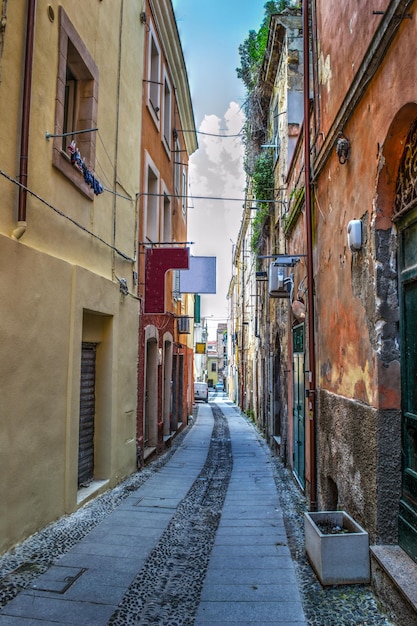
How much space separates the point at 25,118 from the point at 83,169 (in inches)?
62.5

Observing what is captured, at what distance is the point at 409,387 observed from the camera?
3.51 meters

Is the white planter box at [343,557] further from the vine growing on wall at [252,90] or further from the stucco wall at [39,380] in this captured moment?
the vine growing on wall at [252,90]

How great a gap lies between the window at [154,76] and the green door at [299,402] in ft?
19.6

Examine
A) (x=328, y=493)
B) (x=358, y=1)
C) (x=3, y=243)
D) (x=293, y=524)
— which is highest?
(x=358, y=1)

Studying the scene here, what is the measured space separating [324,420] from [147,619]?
2917 millimetres

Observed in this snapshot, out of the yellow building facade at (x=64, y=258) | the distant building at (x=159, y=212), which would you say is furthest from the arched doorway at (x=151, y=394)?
the yellow building facade at (x=64, y=258)

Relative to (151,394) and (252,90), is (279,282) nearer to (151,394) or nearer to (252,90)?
(151,394)

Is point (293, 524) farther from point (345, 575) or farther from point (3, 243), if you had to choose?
point (3, 243)

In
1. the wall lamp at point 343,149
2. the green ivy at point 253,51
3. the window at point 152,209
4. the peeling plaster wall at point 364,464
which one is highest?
the green ivy at point 253,51

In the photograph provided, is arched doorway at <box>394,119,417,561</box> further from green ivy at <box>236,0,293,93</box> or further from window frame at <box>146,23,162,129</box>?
green ivy at <box>236,0,293,93</box>

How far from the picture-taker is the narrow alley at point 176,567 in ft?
11.7

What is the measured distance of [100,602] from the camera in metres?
3.73

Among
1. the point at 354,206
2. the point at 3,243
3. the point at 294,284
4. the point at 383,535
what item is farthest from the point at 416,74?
the point at 294,284

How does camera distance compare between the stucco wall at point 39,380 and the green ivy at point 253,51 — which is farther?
the green ivy at point 253,51
